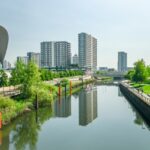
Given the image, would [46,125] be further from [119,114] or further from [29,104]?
[119,114]

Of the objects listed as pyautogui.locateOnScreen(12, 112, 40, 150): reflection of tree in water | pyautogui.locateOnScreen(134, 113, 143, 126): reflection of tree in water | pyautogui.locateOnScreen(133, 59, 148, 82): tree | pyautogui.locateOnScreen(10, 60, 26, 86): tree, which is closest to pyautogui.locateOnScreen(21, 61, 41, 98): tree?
pyautogui.locateOnScreen(10, 60, 26, 86): tree

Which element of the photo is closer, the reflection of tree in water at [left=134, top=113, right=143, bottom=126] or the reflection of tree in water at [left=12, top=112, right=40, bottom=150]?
the reflection of tree in water at [left=12, top=112, right=40, bottom=150]

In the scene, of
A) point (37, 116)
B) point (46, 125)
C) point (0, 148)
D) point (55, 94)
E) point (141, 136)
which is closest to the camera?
point (0, 148)

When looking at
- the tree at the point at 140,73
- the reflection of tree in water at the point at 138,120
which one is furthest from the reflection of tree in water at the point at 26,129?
the tree at the point at 140,73

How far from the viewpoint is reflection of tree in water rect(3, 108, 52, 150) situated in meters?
35.7

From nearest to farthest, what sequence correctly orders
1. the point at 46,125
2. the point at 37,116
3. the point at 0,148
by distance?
the point at 0,148
the point at 46,125
the point at 37,116

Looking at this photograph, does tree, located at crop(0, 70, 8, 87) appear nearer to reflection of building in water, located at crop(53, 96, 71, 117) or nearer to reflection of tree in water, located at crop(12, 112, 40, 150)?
reflection of building in water, located at crop(53, 96, 71, 117)

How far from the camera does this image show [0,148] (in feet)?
109

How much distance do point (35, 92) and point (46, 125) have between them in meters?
12.1

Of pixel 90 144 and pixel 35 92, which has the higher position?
pixel 35 92

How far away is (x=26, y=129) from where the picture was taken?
42844mm

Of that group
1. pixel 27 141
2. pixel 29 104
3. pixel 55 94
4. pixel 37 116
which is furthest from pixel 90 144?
pixel 55 94

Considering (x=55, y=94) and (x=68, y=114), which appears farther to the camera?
(x=55, y=94)

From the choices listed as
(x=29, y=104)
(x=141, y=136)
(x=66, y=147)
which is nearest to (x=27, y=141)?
(x=66, y=147)
